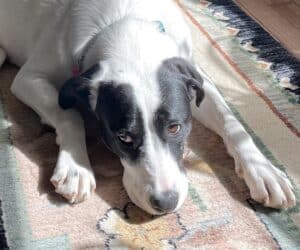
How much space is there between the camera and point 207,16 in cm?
261

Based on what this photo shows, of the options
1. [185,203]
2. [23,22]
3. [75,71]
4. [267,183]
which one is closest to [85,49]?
[75,71]

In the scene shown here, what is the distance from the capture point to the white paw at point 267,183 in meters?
1.61

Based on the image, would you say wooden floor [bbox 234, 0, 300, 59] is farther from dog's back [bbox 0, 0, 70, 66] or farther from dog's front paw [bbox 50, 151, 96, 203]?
dog's front paw [bbox 50, 151, 96, 203]

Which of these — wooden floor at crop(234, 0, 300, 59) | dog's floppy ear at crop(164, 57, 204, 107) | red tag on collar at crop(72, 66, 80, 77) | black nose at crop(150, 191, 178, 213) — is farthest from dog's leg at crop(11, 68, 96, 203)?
wooden floor at crop(234, 0, 300, 59)

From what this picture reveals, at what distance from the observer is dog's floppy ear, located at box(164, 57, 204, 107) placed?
1.61m

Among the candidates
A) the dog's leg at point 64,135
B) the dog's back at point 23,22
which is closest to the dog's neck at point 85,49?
the dog's leg at point 64,135

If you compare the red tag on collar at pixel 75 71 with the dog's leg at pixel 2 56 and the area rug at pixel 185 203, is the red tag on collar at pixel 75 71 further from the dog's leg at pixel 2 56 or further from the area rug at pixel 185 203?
the dog's leg at pixel 2 56

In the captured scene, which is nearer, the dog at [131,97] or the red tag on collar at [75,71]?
the dog at [131,97]

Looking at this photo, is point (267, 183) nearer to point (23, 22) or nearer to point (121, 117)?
point (121, 117)

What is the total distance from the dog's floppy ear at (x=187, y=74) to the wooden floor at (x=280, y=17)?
0.81 meters

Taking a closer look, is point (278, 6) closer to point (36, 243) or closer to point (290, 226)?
point (290, 226)

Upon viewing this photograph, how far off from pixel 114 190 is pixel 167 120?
0.29m

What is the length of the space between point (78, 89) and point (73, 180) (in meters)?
0.24

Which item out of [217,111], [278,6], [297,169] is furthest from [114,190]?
[278,6]
